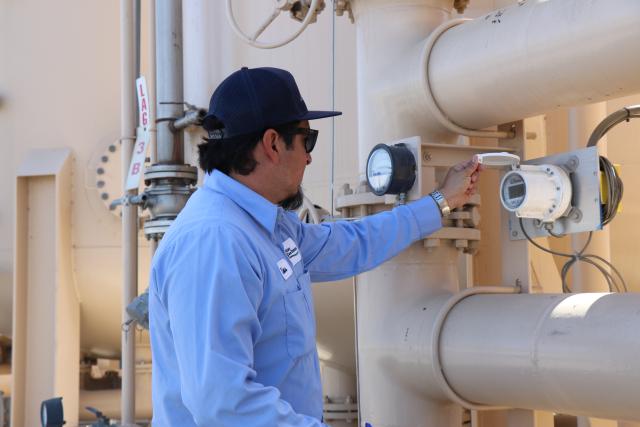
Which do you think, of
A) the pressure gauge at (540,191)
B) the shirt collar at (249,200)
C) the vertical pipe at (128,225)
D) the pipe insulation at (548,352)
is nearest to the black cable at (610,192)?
the pressure gauge at (540,191)

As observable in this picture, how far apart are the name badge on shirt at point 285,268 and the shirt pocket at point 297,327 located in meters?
0.03

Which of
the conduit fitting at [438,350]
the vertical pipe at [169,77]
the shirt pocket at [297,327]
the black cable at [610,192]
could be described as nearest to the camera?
the shirt pocket at [297,327]

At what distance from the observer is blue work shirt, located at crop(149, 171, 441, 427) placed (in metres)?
1.38

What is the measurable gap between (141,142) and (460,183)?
1609 millimetres

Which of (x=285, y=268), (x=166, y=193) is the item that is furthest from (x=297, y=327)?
(x=166, y=193)

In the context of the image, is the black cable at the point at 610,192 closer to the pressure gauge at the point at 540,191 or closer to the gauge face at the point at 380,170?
the pressure gauge at the point at 540,191

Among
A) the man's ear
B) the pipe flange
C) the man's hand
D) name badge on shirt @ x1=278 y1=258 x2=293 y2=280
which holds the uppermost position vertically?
the pipe flange

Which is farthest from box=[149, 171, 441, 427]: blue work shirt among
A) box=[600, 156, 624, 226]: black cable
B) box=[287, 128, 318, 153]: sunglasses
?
box=[600, 156, 624, 226]: black cable

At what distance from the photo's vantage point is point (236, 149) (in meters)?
1.65

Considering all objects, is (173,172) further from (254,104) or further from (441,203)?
(254,104)

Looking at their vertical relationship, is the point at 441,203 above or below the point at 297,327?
above

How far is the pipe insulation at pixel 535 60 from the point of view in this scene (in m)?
1.83

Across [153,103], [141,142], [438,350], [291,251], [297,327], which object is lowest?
[438,350]

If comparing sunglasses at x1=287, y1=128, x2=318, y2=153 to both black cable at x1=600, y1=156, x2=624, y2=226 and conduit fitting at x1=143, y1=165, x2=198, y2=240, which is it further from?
conduit fitting at x1=143, y1=165, x2=198, y2=240
